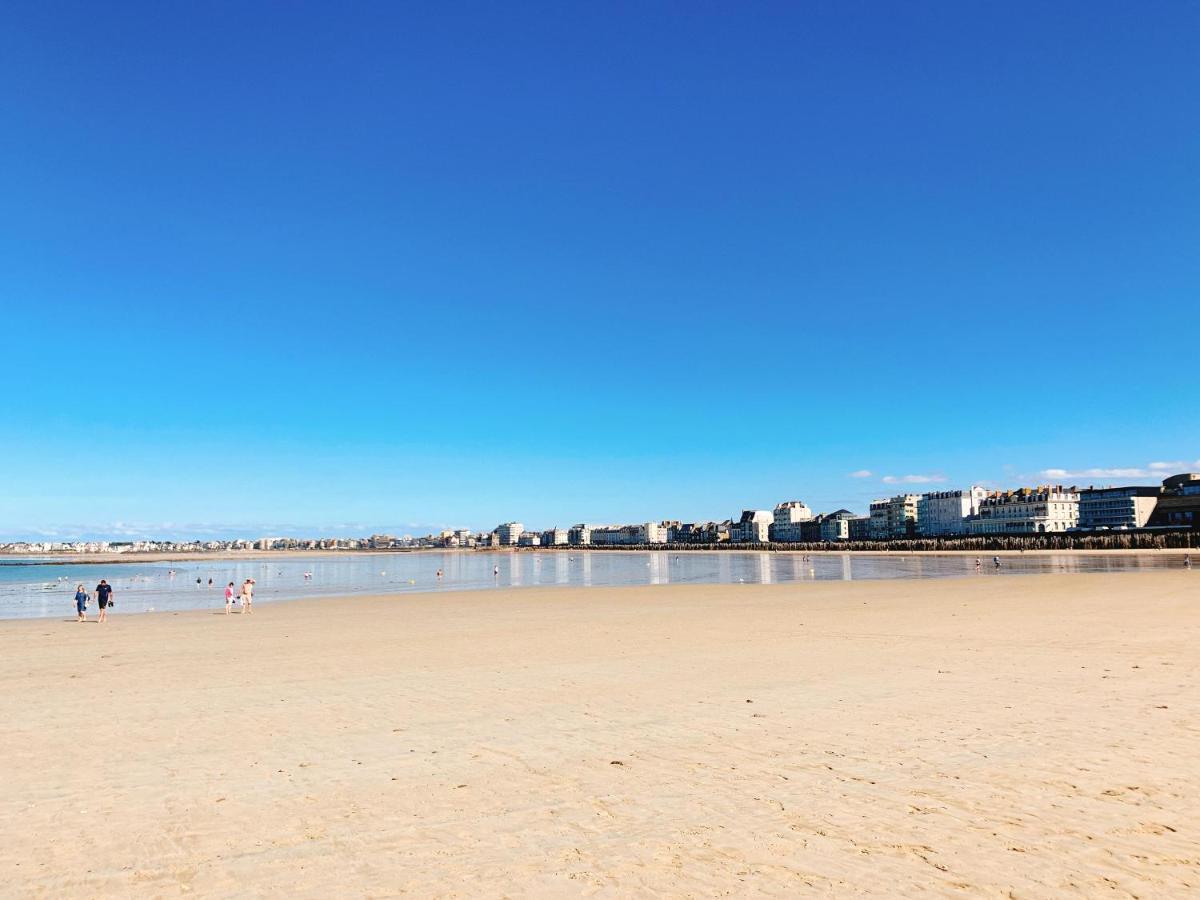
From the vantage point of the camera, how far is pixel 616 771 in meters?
7.46

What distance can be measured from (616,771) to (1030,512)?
596 ft

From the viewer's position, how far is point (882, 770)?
286 inches

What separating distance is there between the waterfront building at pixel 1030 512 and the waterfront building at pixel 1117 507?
2474 mm

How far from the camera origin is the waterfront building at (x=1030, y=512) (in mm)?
159500

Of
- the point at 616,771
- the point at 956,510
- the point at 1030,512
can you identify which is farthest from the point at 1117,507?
the point at 616,771

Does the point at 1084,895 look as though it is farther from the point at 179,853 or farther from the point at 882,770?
the point at 179,853

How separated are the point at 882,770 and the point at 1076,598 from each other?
88.8 ft

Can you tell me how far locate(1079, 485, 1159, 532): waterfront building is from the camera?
504ft

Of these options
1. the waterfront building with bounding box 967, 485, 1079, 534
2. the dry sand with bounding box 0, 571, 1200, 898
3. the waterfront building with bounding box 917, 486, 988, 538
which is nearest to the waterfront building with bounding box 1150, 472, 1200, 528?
Answer: the waterfront building with bounding box 967, 485, 1079, 534

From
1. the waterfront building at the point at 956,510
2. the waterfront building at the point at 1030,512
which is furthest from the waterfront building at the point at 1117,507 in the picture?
the waterfront building at the point at 956,510

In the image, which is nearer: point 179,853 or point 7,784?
point 179,853

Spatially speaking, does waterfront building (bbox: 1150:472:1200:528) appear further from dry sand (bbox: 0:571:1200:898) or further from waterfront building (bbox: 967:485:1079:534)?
dry sand (bbox: 0:571:1200:898)

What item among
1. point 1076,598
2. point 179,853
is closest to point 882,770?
point 179,853

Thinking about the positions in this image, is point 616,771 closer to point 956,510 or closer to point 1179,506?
point 1179,506
